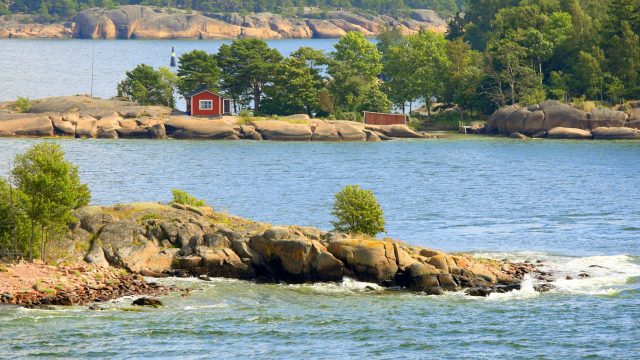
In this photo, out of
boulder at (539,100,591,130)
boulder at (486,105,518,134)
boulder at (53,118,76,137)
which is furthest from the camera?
boulder at (486,105,518,134)

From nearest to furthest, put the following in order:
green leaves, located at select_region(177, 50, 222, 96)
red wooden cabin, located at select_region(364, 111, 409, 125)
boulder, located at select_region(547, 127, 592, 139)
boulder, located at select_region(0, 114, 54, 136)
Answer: boulder, located at select_region(0, 114, 54, 136), boulder, located at select_region(547, 127, 592, 139), red wooden cabin, located at select_region(364, 111, 409, 125), green leaves, located at select_region(177, 50, 222, 96)

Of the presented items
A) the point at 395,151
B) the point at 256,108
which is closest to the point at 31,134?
the point at 256,108

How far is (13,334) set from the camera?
52.7 meters

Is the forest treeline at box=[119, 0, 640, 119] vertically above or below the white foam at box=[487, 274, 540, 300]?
above

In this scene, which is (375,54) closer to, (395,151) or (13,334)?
(395,151)

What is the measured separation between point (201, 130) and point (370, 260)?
236ft

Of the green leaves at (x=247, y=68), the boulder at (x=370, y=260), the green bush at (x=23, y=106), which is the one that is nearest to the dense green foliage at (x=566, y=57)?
the green leaves at (x=247, y=68)

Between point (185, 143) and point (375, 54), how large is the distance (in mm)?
30795

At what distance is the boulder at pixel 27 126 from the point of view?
130000mm

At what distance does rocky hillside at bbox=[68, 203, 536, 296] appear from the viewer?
6259 cm

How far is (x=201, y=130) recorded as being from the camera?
13238 centimetres

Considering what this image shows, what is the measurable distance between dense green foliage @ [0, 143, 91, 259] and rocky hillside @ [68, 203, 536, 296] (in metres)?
1.81

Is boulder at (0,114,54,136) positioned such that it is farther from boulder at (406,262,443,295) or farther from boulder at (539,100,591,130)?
boulder at (406,262,443,295)

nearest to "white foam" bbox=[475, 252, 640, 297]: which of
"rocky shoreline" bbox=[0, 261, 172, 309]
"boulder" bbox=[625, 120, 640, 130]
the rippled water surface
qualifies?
the rippled water surface
